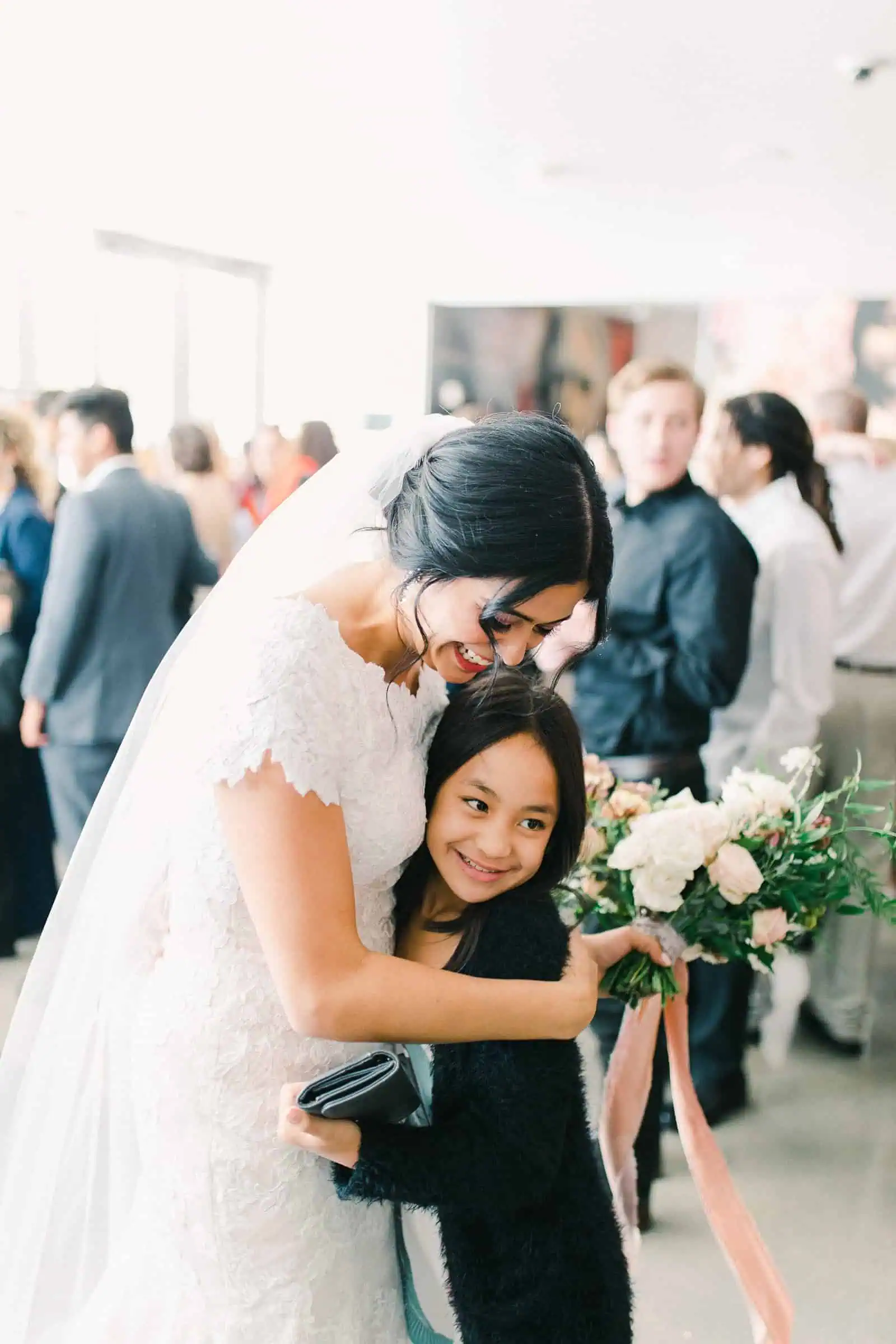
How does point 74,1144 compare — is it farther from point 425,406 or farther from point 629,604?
point 425,406

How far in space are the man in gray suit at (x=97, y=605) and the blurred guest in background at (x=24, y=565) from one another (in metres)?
0.29

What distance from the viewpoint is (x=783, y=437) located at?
117 inches

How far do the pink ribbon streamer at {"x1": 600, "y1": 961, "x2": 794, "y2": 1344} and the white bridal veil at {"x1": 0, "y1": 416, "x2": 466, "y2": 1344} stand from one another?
0.72m

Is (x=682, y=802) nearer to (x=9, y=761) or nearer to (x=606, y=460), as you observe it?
(x=9, y=761)

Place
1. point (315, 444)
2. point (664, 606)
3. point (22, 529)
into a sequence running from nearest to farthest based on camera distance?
point (664, 606) < point (22, 529) < point (315, 444)

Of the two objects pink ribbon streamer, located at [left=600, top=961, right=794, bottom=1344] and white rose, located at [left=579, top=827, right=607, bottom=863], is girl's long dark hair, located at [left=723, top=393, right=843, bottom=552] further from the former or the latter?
pink ribbon streamer, located at [left=600, top=961, right=794, bottom=1344]

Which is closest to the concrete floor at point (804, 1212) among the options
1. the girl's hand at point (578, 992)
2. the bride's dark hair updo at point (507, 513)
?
the girl's hand at point (578, 992)

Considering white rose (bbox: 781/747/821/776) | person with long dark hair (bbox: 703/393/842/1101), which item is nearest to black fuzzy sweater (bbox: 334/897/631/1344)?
white rose (bbox: 781/747/821/776)

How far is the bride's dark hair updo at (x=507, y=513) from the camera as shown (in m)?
1.15

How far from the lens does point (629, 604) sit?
2.75 m

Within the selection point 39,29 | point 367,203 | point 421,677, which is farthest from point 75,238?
point 421,677

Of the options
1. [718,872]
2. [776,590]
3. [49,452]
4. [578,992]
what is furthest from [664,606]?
[49,452]

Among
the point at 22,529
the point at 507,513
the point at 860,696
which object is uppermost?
the point at 507,513

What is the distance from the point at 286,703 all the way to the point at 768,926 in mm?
875
